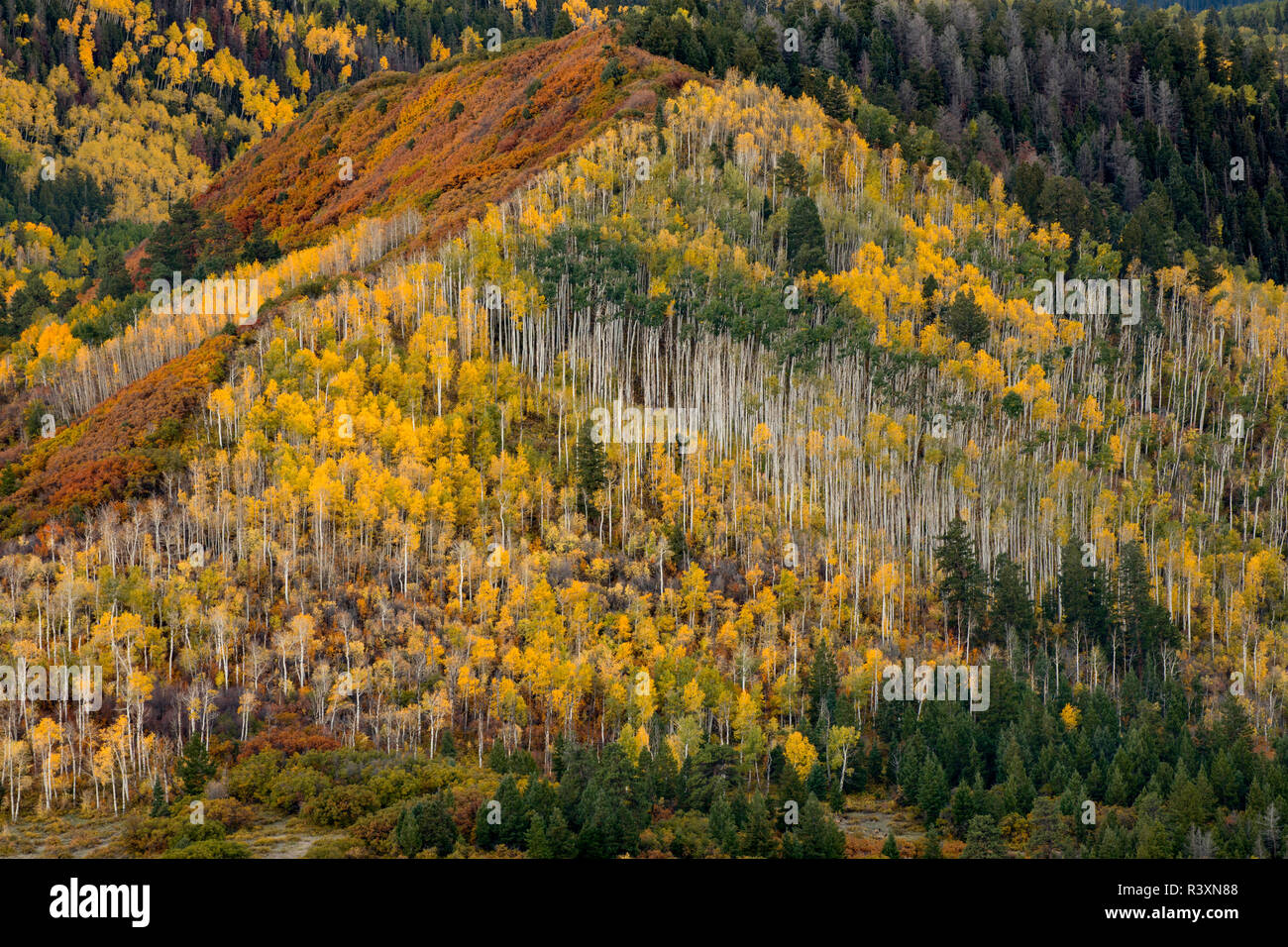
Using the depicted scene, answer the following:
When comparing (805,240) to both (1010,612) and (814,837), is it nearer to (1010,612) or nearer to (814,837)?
(1010,612)

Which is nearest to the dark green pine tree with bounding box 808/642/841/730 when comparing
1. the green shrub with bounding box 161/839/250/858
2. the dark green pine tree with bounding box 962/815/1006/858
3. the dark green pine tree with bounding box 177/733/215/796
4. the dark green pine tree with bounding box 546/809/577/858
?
the dark green pine tree with bounding box 962/815/1006/858

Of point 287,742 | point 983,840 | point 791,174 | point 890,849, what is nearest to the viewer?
point 890,849

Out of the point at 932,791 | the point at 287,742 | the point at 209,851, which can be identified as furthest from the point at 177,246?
the point at 932,791

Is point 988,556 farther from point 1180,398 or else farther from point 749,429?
point 1180,398

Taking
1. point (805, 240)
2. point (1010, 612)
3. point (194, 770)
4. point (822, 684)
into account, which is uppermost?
point (805, 240)

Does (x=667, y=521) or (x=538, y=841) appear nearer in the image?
(x=538, y=841)

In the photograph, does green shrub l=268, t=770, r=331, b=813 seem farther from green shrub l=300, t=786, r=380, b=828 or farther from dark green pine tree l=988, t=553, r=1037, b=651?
dark green pine tree l=988, t=553, r=1037, b=651

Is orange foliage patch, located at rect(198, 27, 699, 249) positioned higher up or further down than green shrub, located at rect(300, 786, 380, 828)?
higher up

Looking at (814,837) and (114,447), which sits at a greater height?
(114,447)

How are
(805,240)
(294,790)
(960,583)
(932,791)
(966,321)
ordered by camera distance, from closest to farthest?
(294,790), (932,791), (960,583), (966,321), (805,240)

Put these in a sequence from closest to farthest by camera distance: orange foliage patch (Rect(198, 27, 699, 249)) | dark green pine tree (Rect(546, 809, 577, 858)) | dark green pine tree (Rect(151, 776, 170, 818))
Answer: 1. dark green pine tree (Rect(546, 809, 577, 858))
2. dark green pine tree (Rect(151, 776, 170, 818))
3. orange foliage patch (Rect(198, 27, 699, 249))
